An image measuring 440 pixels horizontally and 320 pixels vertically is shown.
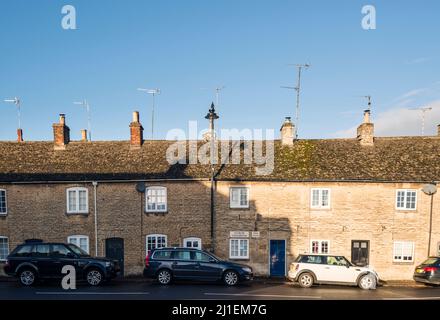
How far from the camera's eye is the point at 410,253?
57.2 feet

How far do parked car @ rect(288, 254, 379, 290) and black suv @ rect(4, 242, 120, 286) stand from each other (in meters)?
9.67

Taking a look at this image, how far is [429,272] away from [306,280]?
6564 mm

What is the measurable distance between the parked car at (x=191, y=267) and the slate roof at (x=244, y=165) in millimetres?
4879

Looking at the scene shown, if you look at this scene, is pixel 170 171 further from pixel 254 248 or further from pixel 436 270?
pixel 436 270

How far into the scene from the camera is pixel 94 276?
569 inches

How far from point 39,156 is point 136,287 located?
12.1 meters

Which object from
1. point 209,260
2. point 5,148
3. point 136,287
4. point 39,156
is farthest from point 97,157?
point 209,260

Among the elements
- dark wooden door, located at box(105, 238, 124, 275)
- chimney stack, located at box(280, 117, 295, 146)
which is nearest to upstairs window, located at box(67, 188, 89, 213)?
dark wooden door, located at box(105, 238, 124, 275)

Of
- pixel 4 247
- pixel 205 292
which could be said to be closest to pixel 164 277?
pixel 205 292

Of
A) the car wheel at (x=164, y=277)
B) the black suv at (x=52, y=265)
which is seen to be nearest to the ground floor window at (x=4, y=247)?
the black suv at (x=52, y=265)

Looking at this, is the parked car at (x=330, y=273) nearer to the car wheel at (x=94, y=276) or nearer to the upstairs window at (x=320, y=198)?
the upstairs window at (x=320, y=198)

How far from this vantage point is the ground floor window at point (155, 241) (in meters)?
18.0

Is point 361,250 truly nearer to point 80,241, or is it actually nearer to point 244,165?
point 244,165

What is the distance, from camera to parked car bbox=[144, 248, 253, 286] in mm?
14562
